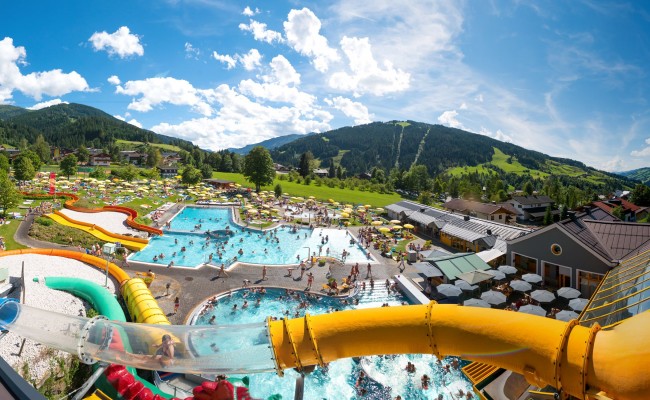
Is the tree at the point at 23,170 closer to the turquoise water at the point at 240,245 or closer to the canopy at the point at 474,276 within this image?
the turquoise water at the point at 240,245

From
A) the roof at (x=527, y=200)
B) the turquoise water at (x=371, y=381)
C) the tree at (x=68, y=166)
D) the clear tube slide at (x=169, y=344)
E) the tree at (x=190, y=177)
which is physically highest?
the tree at (x=68, y=166)

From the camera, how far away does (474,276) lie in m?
23.0

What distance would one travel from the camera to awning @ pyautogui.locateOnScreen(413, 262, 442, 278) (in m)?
23.7

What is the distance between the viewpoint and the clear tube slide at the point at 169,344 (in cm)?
528

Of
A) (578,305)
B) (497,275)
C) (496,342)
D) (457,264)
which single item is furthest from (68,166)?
(496,342)

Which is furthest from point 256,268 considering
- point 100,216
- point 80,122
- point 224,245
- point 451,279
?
point 80,122

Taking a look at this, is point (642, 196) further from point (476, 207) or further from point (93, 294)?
point (93, 294)

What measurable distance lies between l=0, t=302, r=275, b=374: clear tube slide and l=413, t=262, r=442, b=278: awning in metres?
20.4

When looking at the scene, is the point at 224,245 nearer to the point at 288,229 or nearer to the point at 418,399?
the point at 288,229

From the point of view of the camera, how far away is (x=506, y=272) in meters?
24.3

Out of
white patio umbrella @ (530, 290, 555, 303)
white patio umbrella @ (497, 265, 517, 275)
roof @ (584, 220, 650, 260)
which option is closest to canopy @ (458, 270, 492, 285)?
white patio umbrella @ (497, 265, 517, 275)

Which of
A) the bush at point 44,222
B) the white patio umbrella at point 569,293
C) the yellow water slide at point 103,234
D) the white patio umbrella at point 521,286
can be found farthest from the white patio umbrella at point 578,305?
the bush at point 44,222

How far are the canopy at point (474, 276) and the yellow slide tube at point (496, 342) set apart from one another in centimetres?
1956

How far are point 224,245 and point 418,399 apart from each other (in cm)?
2692
